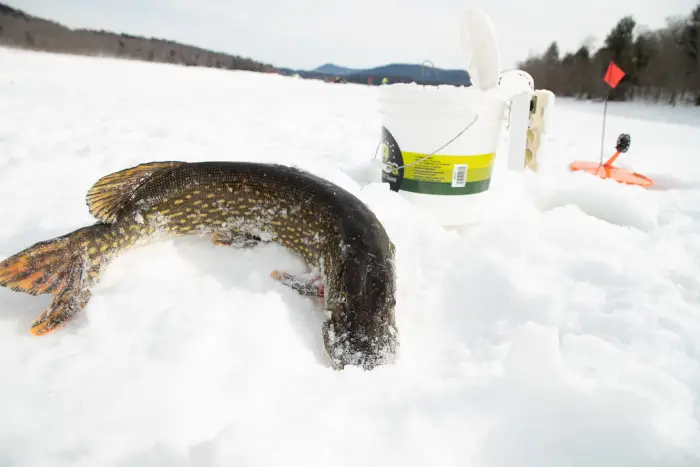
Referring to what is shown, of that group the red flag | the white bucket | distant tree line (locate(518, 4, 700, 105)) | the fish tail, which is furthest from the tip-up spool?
→ distant tree line (locate(518, 4, 700, 105))

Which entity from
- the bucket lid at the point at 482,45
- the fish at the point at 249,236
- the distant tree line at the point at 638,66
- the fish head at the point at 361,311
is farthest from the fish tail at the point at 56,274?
the distant tree line at the point at 638,66

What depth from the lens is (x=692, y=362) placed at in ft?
4.33

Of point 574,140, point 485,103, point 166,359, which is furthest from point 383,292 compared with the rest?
point 574,140

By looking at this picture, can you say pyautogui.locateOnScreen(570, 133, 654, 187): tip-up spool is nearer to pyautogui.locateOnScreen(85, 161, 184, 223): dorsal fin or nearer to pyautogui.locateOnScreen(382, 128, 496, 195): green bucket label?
pyautogui.locateOnScreen(382, 128, 496, 195): green bucket label

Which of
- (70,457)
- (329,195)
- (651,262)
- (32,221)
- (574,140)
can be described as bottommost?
(70,457)

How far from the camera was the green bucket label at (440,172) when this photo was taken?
240 centimetres

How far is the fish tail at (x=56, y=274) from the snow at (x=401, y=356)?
0.20 ft

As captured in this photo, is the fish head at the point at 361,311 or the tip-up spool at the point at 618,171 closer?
the fish head at the point at 361,311

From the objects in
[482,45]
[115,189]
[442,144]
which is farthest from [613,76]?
[115,189]

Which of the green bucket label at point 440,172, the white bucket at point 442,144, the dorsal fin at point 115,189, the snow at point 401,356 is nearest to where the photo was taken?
the snow at point 401,356

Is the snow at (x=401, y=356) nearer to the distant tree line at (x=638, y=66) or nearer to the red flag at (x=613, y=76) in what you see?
the red flag at (x=613, y=76)

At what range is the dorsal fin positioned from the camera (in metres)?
1.91

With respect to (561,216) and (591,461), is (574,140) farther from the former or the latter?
(591,461)

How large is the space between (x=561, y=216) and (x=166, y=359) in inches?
90.1
